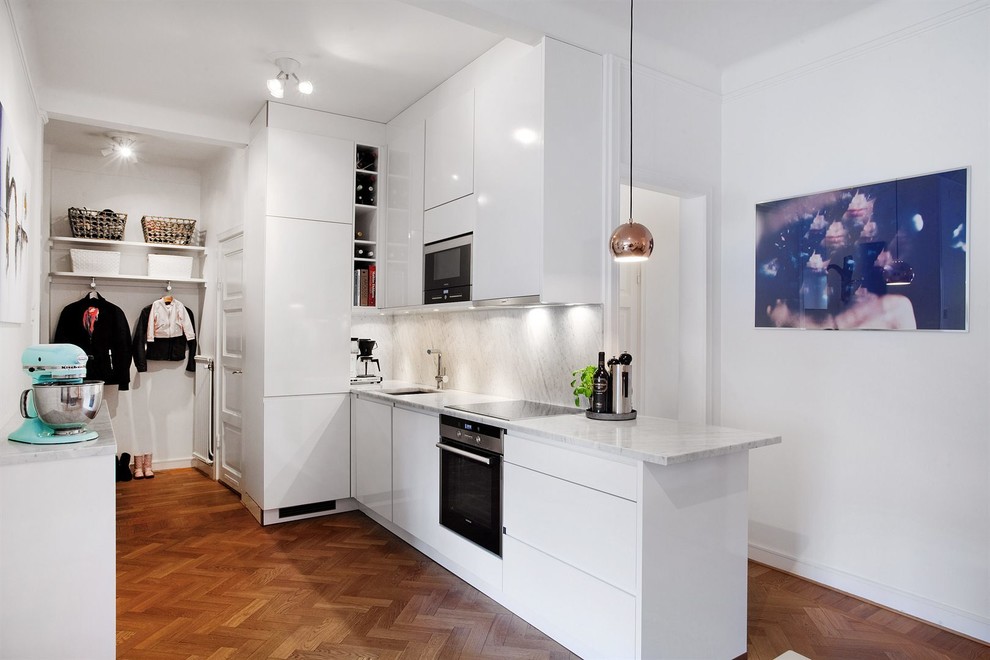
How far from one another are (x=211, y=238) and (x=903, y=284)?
5.13m

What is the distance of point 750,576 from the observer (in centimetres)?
319

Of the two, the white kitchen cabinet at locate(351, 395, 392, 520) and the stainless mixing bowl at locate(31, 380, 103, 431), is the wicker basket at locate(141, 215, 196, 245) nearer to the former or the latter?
the white kitchen cabinet at locate(351, 395, 392, 520)

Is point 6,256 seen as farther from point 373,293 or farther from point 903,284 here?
point 903,284

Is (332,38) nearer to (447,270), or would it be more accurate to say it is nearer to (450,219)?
(450,219)

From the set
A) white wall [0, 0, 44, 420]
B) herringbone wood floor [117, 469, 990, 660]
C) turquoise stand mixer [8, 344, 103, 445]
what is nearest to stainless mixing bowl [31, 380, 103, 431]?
turquoise stand mixer [8, 344, 103, 445]

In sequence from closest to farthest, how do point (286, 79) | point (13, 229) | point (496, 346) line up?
point (13, 229), point (286, 79), point (496, 346)

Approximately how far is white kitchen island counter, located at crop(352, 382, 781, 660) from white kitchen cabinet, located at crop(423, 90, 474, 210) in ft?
4.82

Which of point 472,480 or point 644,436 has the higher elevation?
point 644,436

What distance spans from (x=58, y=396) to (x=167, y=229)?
12.7 feet

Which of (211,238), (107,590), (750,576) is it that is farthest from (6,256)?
(750,576)

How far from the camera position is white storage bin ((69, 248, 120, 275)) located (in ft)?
16.6

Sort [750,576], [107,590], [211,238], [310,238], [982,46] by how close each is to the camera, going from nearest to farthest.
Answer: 1. [107,590]
2. [982,46]
3. [750,576]
4. [310,238]
5. [211,238]

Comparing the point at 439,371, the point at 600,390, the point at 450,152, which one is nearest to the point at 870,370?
the point at 600,390

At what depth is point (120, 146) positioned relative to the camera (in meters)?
4.93
